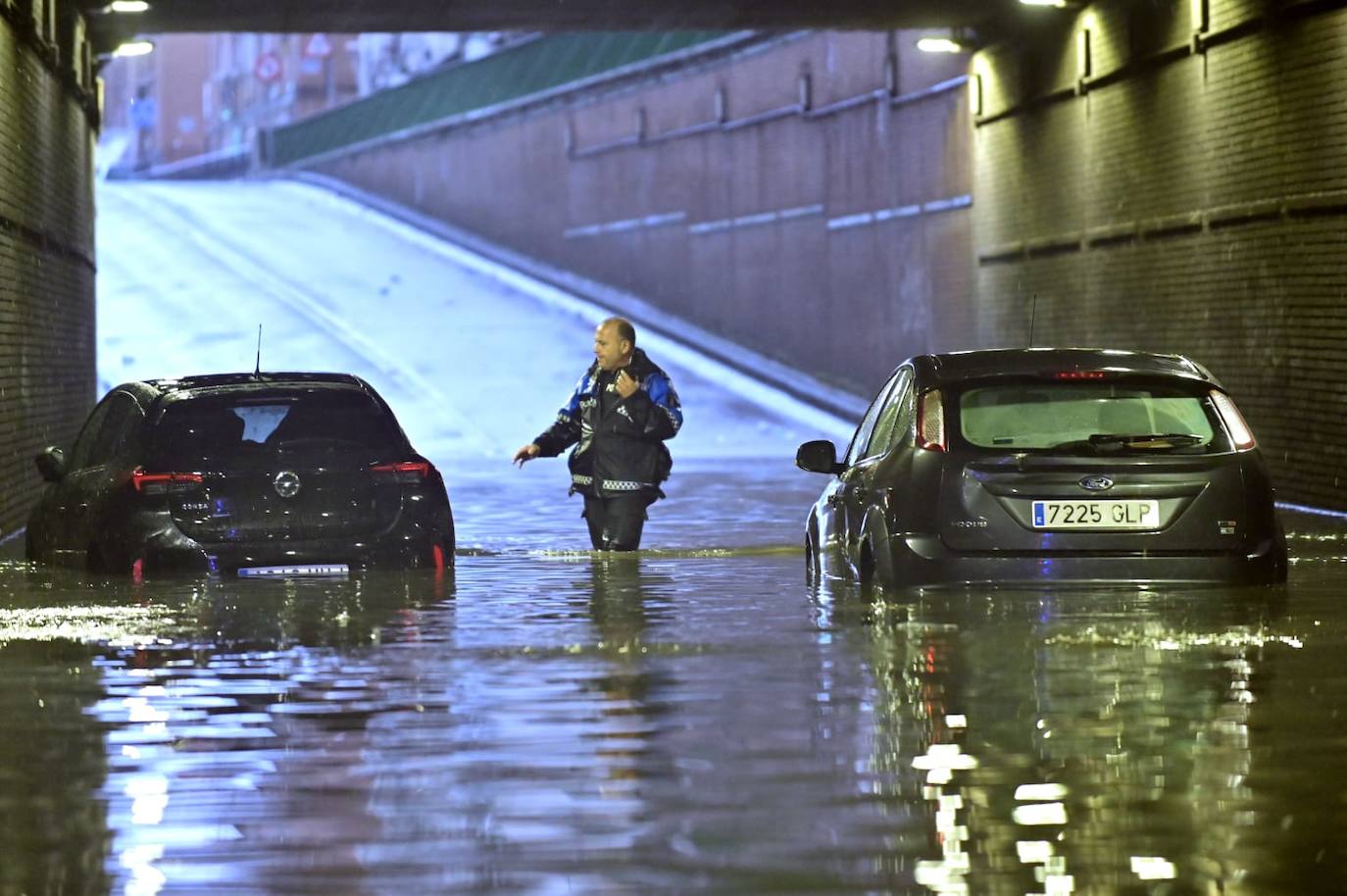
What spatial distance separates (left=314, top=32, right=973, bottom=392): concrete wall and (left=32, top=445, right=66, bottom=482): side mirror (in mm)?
19568

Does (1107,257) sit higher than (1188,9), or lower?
lower

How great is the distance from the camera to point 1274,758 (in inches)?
327

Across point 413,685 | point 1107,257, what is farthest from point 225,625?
point 1107,257

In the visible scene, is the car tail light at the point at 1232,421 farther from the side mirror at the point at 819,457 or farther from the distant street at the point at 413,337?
the distant street at the point at 413,337

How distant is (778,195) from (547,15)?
43.9 ft

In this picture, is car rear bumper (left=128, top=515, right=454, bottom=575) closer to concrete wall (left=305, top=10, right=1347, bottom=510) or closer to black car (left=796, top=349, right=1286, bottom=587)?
black car (left=796, top=349, right=1286, bottom=587)

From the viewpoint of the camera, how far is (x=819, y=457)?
1322cm

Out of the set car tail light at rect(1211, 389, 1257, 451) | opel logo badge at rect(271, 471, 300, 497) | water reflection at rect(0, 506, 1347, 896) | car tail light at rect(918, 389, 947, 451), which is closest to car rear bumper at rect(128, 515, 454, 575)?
water reflection at rect(0, 506, 1347, 896)

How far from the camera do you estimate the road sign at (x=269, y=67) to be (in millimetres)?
108812

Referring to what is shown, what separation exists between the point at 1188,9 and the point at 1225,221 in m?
1.95

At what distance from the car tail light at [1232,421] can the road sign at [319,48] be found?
96724 mm

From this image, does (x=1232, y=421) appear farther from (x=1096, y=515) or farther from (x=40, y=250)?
(x=40, y=250)

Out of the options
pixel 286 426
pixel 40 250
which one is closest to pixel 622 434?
pixel 286 426

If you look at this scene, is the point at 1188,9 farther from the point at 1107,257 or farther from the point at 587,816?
the point at 587,816
